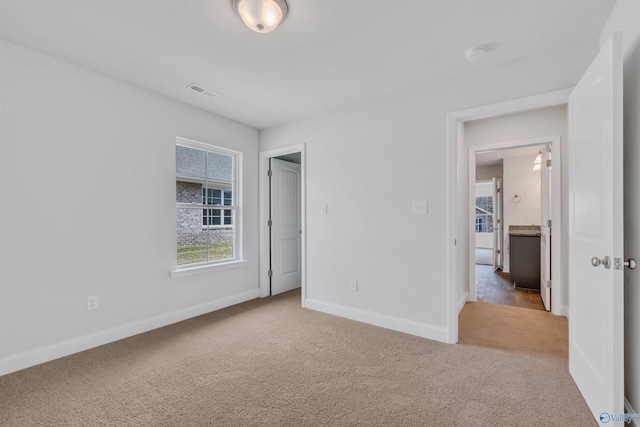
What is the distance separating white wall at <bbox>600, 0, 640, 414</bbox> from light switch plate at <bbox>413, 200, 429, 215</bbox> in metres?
1.35

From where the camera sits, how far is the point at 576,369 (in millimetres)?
1955

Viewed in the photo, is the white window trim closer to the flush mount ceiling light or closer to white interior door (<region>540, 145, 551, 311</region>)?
the flush mount ceiling light

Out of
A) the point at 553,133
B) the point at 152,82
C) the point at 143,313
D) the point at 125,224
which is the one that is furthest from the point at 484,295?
the point at 152,82

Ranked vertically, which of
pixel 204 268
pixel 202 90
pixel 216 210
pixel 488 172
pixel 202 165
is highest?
pixel 202 90

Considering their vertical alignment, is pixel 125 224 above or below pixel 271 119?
below

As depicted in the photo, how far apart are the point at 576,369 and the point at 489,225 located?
799cm

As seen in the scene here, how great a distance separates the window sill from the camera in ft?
10.4

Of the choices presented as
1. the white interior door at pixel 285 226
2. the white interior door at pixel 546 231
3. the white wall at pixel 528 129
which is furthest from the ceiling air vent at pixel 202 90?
the white interior door at pixel 546 231

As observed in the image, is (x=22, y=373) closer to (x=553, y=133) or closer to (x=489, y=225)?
(x=553, y=133)

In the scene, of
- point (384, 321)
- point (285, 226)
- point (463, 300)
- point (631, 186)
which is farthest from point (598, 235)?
point (285, 226)

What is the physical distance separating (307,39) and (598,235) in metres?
2.20

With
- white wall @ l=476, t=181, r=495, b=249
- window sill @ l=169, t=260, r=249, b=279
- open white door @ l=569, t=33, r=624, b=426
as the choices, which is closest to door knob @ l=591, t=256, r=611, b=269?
open white door @ l=569, t=33, r=624, b=426

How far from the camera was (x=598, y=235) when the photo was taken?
1.61 metres

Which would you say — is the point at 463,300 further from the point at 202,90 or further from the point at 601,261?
the point at 202,90
